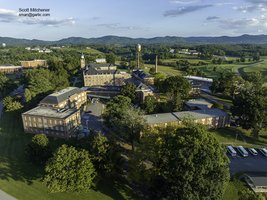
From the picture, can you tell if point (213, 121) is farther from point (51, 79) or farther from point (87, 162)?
point (51, 79)

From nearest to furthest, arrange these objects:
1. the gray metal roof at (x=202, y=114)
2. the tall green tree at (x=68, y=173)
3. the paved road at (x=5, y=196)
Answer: the tall green tree at (x=68, y=173), the paved road at (x=5, y=196), the gray metal roof at (x=202, y=114)

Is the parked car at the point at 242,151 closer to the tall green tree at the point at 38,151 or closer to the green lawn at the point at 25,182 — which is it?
the green lawn at the point at 25,182

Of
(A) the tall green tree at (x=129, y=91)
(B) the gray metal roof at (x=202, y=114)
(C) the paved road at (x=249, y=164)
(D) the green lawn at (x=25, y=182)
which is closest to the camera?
(D) the green lawn at (x=25, y=182)

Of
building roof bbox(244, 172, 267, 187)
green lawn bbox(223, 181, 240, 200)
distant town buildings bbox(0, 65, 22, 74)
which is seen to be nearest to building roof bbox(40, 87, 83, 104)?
green lawn bbox(223, 181, 240, 200)

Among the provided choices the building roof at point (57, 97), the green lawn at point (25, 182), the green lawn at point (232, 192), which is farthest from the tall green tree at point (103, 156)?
the building roof at point (57, 97)

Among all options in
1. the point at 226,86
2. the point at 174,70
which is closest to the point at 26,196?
the point at 226,86

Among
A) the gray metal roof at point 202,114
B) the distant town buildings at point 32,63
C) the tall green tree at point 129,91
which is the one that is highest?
the distant town buildings at point 32,63

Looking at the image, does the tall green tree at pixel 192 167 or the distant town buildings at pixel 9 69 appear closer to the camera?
the tall green tree at pixel 192 167

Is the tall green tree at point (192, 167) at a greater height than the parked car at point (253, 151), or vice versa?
the tall green tree at point (192, 167)

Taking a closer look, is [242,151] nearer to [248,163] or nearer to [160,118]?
[248,163]
